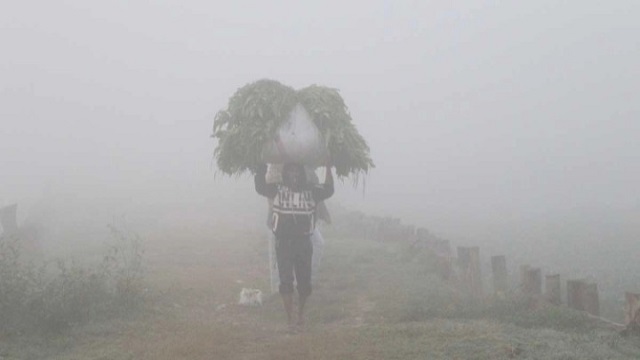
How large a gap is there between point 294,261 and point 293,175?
1.09 meters

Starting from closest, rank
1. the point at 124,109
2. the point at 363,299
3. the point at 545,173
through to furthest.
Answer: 1. the point at 363,299
2. the point at 545,173
3. the point at 124,109

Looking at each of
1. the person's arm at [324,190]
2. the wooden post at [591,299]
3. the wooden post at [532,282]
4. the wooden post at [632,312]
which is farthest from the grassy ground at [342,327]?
the person's arm at [324,190]

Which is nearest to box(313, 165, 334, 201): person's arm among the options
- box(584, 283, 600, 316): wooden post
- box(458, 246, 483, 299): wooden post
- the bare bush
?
box(458, 246, 483, 299): wooden post

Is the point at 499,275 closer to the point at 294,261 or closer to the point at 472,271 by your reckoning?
the point at 472,271

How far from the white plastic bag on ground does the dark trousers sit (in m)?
1.00

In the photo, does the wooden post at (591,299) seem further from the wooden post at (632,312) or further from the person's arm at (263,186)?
the person's arm at (263,186)

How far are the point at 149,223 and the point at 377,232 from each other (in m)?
10.4

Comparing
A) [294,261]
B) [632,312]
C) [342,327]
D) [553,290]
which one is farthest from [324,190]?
[632,312]

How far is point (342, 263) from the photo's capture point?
14344 millimetres

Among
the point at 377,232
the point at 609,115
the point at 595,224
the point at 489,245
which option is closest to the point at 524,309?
the point at 377,232

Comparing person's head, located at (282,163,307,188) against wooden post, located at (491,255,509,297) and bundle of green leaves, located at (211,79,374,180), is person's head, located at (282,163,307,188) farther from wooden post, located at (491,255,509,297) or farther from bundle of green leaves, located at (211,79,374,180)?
wooden post, located at (491,255,509,297)

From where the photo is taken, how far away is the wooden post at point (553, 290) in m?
9.03

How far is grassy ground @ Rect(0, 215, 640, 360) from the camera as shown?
742cm

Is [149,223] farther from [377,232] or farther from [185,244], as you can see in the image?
[377,232]
